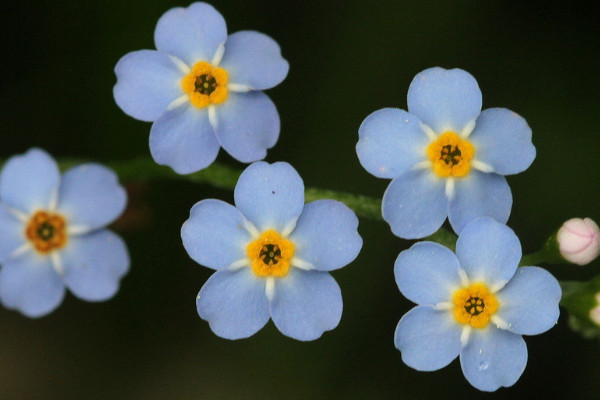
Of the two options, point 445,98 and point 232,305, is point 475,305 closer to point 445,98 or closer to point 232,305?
point 445,98

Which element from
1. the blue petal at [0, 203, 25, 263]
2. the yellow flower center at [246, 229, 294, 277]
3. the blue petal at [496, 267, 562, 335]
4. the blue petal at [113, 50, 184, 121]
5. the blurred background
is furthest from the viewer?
the blurred background

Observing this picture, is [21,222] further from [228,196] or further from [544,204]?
[544,204]

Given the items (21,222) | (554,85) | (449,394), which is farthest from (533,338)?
(21,222)

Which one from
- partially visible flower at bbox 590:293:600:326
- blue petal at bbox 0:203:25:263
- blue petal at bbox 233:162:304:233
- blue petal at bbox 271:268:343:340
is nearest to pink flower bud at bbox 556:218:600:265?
partially visible flower at bbox 590:293:600:326

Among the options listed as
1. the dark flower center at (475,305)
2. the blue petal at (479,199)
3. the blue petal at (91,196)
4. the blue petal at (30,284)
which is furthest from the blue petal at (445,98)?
the blue petal at (30,284)

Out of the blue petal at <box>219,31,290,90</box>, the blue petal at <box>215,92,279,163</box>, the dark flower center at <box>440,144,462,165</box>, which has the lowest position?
the blue petal at <box>215,92,279,163</box>

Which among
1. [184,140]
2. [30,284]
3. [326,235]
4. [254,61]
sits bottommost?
[30,284]

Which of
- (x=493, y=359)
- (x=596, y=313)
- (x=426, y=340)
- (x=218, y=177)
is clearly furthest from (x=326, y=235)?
(x=596, y=313)

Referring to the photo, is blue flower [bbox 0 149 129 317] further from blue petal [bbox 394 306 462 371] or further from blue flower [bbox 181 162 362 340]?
blue petal [bbox 394 306 462 371]
